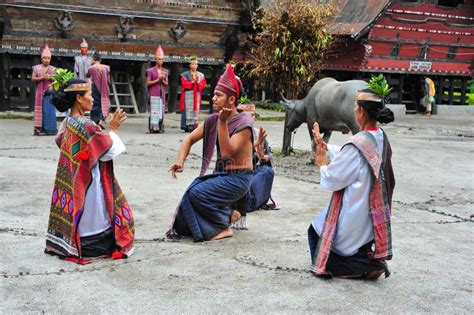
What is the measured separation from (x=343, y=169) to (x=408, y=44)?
18888 millimetres

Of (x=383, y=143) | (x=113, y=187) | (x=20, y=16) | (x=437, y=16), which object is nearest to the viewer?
(x=383, y=143)

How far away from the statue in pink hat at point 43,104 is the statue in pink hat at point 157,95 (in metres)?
2.03

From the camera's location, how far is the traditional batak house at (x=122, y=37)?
50.2ft

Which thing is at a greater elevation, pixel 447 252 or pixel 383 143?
pixel 383 143

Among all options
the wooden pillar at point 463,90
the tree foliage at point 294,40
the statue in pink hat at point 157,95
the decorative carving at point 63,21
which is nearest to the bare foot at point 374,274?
the tree foliage at point 294,40

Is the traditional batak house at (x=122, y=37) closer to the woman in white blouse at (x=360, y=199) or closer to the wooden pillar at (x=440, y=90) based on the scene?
the wooden pillar at (x=440, y=90)

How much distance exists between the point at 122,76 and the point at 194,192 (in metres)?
13.4

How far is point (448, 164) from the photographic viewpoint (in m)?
11.0

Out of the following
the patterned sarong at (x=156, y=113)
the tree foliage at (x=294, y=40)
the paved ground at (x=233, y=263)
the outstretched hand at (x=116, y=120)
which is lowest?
the paved ground at (x=233, y=263)

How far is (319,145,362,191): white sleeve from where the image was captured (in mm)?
4395

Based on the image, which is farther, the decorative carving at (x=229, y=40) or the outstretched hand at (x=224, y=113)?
the decorative carving at (x=229, y=40)

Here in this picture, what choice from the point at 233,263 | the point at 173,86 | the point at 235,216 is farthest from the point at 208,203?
the point at 173,86

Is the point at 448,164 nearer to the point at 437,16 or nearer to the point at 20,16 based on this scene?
the point at 20,16

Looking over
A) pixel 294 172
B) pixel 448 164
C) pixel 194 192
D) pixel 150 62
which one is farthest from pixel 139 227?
pixel 150 62
